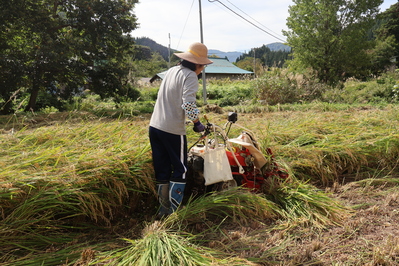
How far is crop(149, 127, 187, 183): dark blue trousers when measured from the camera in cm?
258

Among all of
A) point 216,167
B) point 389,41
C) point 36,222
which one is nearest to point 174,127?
point 216,167

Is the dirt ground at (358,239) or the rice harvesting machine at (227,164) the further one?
the rice harvesting machine at (227,164)

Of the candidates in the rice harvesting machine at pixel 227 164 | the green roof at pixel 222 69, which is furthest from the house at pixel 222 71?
the rice harvesting machine at pixel 227 164

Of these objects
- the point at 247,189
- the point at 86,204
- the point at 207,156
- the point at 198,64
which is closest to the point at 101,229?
the point at 86,204

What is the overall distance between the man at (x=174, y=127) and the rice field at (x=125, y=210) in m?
0.17

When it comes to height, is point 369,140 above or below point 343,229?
above

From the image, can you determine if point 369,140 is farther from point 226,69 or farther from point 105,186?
point 226,69

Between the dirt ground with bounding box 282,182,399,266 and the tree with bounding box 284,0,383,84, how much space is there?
44.3ft

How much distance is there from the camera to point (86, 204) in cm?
246

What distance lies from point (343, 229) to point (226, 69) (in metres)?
35.1

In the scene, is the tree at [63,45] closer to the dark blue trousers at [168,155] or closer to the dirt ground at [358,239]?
the dark blue trousers at [168,155]

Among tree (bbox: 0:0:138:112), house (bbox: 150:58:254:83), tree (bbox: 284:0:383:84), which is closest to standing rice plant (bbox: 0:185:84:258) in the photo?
tree (bbox: 0:0:138:112)

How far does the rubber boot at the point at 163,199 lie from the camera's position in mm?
2650

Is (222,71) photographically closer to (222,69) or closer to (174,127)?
(222,69)
